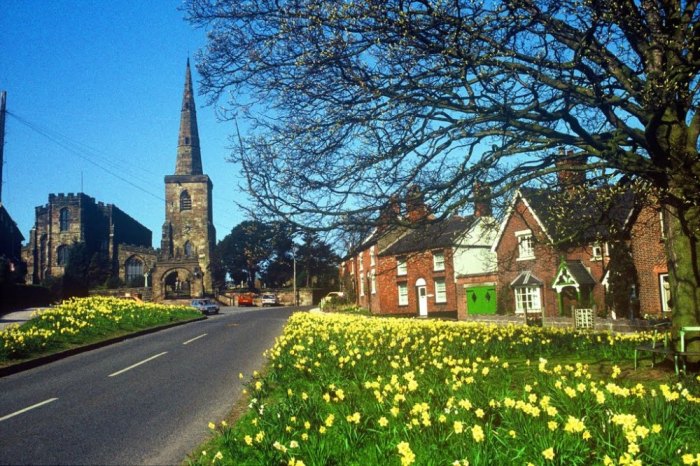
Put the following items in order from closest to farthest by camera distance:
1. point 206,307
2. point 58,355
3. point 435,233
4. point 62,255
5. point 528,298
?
point 435,233 → point 58,355 → point 528,298 → point 206,307 → point 62,255

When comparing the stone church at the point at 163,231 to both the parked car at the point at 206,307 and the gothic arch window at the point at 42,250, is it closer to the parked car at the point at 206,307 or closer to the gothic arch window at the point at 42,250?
the gothic arch window at the point at 42,250

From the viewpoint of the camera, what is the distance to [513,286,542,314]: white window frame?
111 ft

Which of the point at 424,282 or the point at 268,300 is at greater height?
the point at 424,282

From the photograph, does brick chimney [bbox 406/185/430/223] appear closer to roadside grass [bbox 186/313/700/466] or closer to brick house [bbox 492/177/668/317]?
roadside grass [bbox 186/313/700/466]

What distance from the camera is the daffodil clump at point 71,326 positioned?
14.9 meters

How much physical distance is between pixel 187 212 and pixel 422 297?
5221 centimetres

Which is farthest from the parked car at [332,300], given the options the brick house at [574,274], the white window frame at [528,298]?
the white window frame at [528,298]

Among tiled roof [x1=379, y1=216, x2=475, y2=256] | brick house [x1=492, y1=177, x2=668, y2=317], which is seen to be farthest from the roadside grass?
brick house [x1=492, y1=177, x2=668, y2=317]

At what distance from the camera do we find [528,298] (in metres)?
34.5

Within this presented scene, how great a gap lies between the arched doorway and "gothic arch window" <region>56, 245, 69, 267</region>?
15.9 meters

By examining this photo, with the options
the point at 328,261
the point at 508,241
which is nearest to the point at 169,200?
the point at 508,241

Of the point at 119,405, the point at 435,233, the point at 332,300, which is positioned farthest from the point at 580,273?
the point at 332,300

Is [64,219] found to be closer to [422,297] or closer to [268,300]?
[268,300]

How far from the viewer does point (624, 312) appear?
28.2 meters
